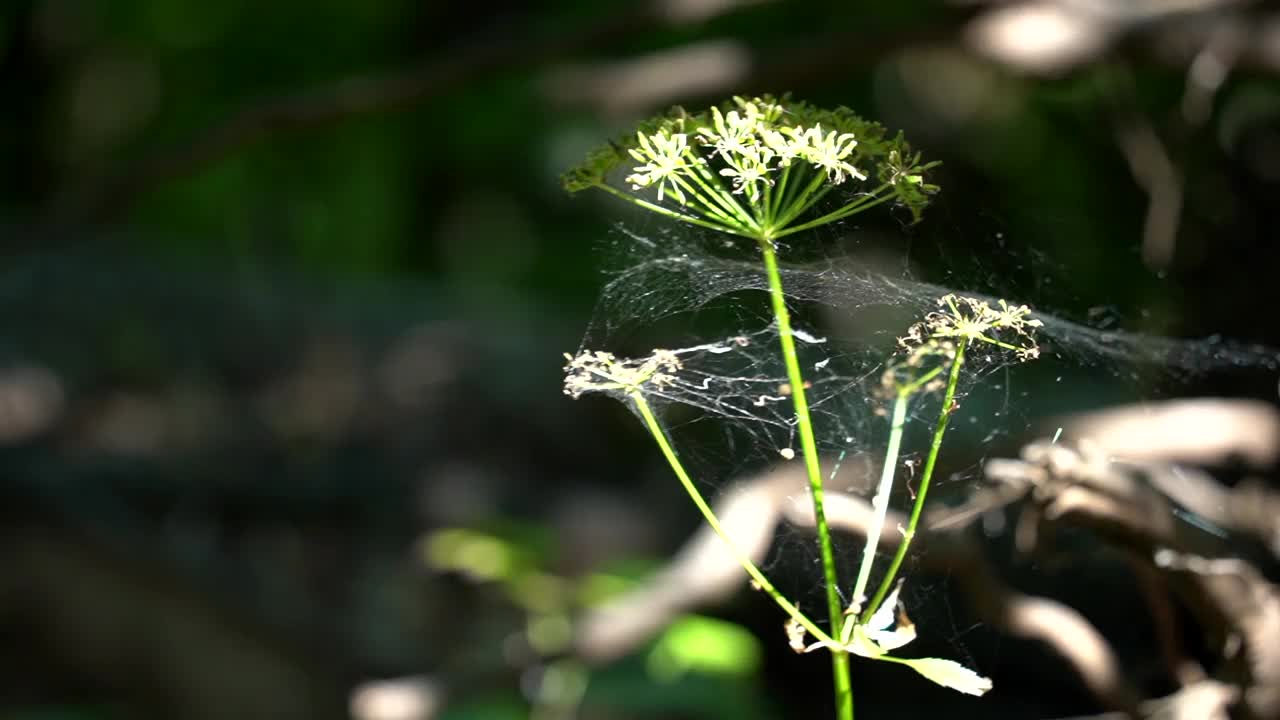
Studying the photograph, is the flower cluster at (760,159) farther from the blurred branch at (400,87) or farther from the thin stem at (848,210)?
the blurred branch at (400,87)

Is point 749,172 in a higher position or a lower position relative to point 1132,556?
higher

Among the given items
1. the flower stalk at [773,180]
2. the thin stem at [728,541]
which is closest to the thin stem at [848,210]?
the flower stalk at [773,180]

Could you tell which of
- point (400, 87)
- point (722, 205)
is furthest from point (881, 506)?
point (400, 87)

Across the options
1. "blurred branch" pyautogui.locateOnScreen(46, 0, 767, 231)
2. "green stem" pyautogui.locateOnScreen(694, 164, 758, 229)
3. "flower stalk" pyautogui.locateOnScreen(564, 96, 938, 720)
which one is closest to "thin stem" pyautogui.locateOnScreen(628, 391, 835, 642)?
"flower stalk" pyautogui.locateOnScreen(564, 96, 938, 720)

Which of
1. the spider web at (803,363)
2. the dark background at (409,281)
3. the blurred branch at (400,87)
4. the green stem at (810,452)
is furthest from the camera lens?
the blurred branch at (400,87)

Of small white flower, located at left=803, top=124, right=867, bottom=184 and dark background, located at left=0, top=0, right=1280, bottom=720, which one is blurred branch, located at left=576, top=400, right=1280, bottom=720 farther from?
small white flower, located at left=803, top=124, right=867, bottom=184

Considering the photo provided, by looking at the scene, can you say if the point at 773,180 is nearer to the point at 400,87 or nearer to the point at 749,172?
the point at 749,172
